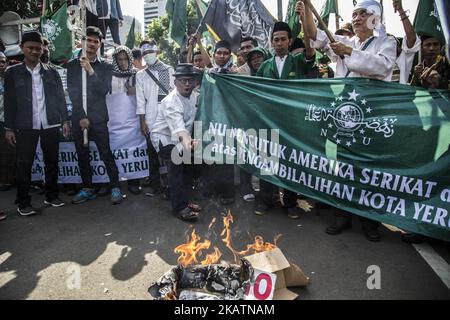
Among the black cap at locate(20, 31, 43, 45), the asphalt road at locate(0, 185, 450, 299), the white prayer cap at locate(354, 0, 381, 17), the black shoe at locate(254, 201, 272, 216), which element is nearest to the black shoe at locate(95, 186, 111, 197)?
the asphalt road at locate(0, 185, 450, 299)

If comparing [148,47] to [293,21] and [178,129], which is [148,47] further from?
Result: [293,21]

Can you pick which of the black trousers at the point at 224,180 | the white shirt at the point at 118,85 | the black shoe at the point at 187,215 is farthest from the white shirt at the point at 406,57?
the white shirt at the point at 118,85

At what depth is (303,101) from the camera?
3861 mm

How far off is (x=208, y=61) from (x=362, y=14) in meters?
3.14

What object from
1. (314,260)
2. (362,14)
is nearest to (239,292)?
(314,260)

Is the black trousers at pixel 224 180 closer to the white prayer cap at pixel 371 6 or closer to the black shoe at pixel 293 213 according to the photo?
the black shoe at pixel 293 213

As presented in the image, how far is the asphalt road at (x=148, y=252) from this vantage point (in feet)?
9.04

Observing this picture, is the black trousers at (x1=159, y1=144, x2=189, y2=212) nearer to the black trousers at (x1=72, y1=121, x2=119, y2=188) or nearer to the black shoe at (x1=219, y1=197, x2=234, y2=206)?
the black shoe at (x1=219, y1=197, x2=234, y2=206)

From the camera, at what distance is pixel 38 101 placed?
15.2ft

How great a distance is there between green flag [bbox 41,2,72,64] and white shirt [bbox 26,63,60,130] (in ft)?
9.64

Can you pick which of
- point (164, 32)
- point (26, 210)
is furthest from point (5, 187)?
point (164, 32)

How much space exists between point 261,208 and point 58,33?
19.7 ft
